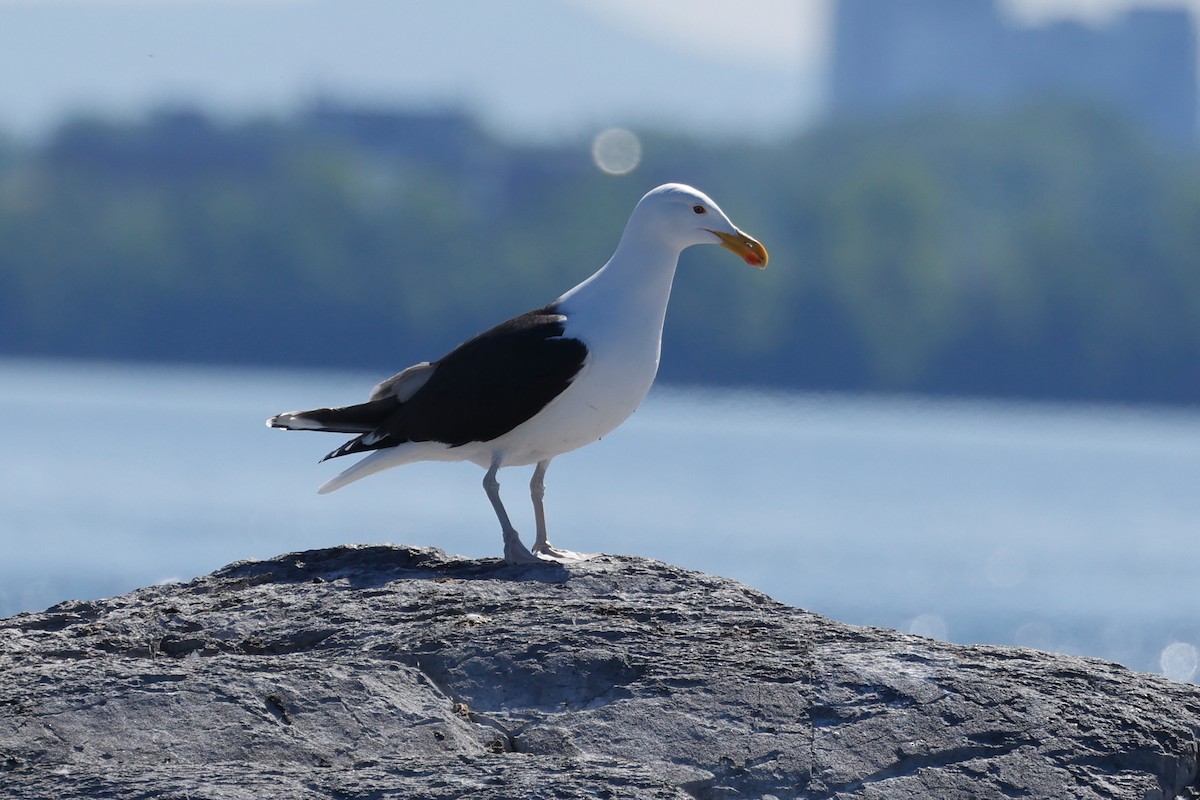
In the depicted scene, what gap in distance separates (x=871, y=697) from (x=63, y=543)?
20.9 meters

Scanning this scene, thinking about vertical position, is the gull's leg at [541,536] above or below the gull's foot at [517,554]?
above

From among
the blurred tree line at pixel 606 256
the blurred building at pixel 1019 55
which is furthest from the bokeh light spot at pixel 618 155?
the blurred building at pixel 1019 55

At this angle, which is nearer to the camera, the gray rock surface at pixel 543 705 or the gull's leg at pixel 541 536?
the gray rock surface at pixel 543 705

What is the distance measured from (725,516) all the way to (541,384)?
26.0 m

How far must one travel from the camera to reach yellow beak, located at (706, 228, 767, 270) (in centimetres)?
813

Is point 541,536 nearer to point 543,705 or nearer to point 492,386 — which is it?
point 492,386

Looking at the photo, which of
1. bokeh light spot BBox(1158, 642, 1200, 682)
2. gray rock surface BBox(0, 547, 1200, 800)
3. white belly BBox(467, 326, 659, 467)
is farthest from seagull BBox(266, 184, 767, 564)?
bokeh light spot BBox(1158, 642, 1200, 682)

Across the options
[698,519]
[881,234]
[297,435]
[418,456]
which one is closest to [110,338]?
[297,435]

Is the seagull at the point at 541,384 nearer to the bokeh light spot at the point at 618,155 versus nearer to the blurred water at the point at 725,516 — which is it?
the blurred water at the point at 725,516

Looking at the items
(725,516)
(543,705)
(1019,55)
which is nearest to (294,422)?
(543,705)

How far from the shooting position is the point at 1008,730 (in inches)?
219

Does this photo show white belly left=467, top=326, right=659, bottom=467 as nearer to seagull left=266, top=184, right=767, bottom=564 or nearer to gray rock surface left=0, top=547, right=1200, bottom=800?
seagull left=266, top=184, right=767, bottom=564

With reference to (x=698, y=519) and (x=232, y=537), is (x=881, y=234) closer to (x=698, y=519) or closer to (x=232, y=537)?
(x=698, y=519)

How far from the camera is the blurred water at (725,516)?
2231cm
